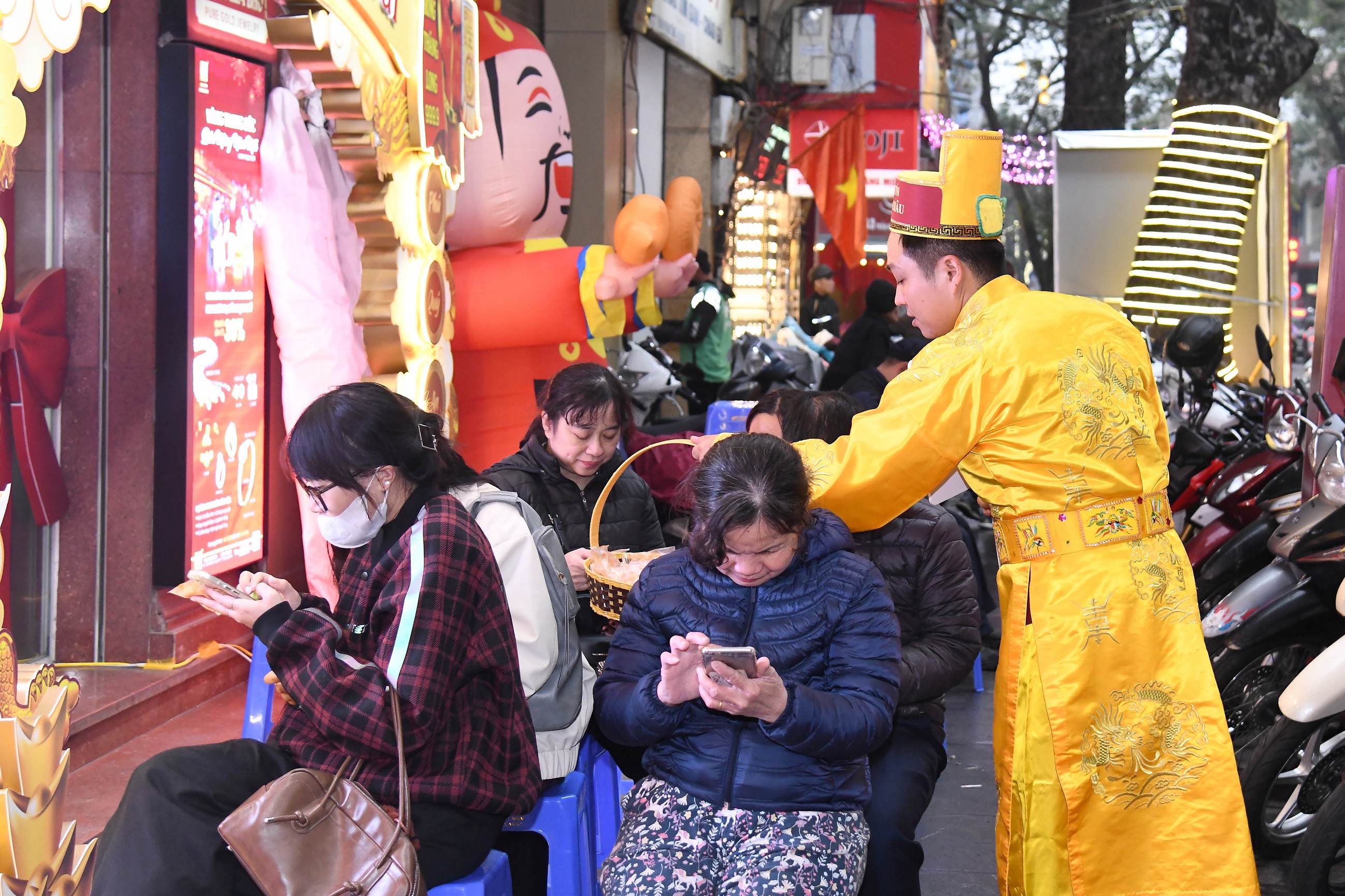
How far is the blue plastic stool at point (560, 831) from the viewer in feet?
9.48

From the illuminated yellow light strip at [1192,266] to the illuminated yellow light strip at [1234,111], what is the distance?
117cm

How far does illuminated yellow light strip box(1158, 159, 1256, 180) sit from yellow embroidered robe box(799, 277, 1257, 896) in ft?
28.0

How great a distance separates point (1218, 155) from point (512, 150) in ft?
21.4

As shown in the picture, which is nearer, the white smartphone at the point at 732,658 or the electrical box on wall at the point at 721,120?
the white smartphone at the point at 732,658

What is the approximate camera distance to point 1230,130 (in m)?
10.5

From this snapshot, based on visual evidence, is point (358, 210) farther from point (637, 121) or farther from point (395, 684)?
point (637, 121)

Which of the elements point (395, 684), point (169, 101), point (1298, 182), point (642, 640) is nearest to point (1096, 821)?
point (642, 640)

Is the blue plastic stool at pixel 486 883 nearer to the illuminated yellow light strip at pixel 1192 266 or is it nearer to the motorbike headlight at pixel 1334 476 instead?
the motorbike headlight at pixel 1334 476

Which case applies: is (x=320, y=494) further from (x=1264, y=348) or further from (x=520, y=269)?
(x=1264, y=348)

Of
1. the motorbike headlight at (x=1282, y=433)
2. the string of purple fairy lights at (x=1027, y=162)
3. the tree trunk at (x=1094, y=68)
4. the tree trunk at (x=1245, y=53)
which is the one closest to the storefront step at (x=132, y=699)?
the motorbike headlight at (x=1282, y=433)

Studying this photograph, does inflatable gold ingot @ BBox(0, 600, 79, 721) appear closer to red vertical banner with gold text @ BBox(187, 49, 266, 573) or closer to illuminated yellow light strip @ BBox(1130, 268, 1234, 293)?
red vertical banner with gold text @ BBox(187, 49, 266, 573)

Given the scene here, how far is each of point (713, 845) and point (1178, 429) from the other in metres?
3.96

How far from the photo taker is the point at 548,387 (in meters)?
3.87

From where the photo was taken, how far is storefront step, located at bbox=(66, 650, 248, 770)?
4.18 metres
